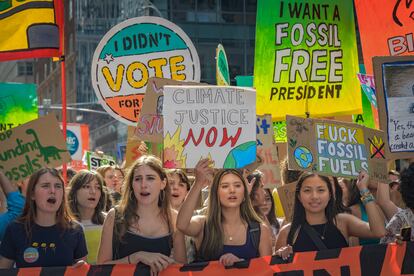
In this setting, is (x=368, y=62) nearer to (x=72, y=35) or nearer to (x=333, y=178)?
(x=333, y=178)

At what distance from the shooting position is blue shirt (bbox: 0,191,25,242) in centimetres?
582

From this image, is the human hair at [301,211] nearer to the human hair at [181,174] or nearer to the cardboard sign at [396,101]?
the cardboard sign at [396,101]

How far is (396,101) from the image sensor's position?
6152 mm

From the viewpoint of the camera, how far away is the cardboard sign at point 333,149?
5.59m

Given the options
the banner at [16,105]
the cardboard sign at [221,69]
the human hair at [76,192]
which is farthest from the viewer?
the banner at [16,105]

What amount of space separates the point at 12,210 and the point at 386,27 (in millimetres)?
3833

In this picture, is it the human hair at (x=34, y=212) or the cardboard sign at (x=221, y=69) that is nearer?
the human hair at (x=34, y=212)

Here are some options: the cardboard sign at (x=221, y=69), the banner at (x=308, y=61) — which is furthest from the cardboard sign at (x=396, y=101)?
the cardboard sign at (x=221, y=69)

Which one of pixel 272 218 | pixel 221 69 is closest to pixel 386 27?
pixel 221 69

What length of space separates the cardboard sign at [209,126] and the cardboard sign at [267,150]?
147 centimetres

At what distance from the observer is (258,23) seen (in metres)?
8.80

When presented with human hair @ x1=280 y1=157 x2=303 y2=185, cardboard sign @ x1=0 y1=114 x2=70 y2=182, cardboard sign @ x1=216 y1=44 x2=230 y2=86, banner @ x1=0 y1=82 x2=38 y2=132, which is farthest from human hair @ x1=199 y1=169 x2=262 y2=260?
banner @ x1=0 y1=82 x2=38 y2=132

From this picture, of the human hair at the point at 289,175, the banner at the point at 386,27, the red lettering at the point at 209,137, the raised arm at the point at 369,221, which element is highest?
the banner at the point at 386,27

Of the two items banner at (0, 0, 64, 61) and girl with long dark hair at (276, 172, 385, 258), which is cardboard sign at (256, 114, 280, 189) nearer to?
girl with long dark hair at (276, 172, 385, 258)
